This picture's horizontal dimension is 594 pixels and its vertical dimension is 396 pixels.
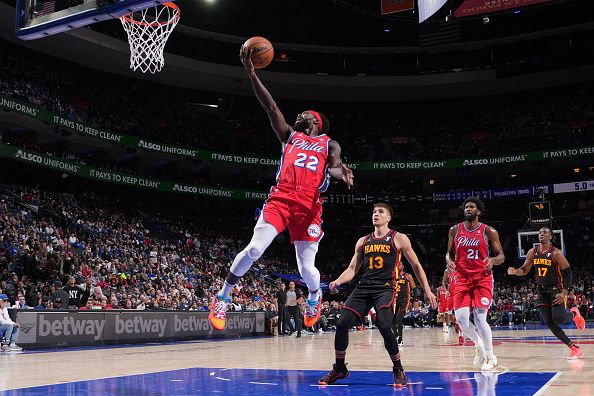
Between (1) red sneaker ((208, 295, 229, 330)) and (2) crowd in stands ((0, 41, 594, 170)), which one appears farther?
(2) crowd in stands ((0, 41, 594, 170))

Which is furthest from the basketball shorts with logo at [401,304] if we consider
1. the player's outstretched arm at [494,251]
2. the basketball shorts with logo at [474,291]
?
the player's outstretched arm at [494,251]

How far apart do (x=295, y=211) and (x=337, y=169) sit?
0.64 meters

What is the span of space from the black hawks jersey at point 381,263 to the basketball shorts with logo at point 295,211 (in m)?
0.90

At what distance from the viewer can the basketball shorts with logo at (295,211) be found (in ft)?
21.2

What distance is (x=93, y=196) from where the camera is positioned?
3147cm

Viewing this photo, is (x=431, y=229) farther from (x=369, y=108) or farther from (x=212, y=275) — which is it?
(x=212, y=275)

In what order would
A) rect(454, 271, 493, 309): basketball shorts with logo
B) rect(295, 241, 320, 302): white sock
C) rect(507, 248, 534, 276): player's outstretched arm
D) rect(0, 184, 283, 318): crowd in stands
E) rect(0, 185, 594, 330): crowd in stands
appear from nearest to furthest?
rect(295, 241, 320, 302): white sock < rect(454, 271, 493, 309): basketball shorts with logo < rect(507, 248, 534, 276): player's outstretched arm < rect(0, 184, 283, 318): crowd in stands < rect(0, 185, 594, 330): crowd in stands

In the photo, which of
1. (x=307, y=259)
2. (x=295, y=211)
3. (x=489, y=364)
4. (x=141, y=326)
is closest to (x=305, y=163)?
(x=295, y=211)

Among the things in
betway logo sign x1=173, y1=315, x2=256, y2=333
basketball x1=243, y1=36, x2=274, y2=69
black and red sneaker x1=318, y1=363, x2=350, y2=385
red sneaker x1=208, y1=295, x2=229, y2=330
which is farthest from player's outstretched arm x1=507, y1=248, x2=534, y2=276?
betway logo sign x1=173, y1=315, x2=256, y2=333

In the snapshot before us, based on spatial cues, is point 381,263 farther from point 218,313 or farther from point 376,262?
point 218,313

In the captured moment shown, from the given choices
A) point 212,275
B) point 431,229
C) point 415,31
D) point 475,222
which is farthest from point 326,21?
point 475,222

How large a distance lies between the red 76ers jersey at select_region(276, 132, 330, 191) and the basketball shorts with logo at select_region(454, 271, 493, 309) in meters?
2.96

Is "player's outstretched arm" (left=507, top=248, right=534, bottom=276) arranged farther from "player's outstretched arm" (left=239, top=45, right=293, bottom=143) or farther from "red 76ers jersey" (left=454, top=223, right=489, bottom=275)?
"player's outstretched arm" (left=239, top=45, right=293, bottom=143)

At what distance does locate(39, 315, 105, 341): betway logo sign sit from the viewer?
1455cm
